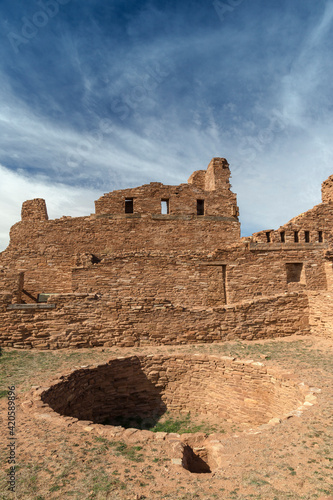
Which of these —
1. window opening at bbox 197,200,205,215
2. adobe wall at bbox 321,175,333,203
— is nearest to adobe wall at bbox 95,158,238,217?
window opening at bbox 197,200,205,215

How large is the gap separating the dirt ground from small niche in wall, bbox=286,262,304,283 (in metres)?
11.0

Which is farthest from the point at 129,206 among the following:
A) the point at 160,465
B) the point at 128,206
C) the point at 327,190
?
the point at 160,465

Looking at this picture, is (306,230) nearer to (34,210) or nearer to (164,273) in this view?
(164,273)

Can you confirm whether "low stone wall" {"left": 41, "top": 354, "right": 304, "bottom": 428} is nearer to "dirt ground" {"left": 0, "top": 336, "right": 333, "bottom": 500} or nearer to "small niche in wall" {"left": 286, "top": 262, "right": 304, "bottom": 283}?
"dirt ground" {"left": 0, "top": 336, "right": 333, "bottom": 500}

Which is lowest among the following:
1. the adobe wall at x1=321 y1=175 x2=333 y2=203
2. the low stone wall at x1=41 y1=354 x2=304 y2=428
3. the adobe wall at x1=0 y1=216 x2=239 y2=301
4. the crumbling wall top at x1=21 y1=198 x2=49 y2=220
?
the low stone wall at x1=41 y1=354 x2=304 y2=428

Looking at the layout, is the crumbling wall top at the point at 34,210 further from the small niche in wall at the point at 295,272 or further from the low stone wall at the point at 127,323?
the small niche in wall at the point at 295,272

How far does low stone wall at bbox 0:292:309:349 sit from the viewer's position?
11.0m

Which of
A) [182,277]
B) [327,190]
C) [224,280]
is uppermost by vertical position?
[327,190]

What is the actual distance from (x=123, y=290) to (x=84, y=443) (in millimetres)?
10628

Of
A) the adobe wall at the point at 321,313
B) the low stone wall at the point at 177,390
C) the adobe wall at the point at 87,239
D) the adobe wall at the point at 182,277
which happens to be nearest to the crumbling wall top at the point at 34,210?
the adobe wall at the point at 87,239

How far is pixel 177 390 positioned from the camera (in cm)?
1002

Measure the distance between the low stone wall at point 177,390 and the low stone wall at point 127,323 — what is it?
1.72 meters

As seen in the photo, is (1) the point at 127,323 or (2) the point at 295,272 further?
(2) the point at 295,272

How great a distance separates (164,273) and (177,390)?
6.70 m
